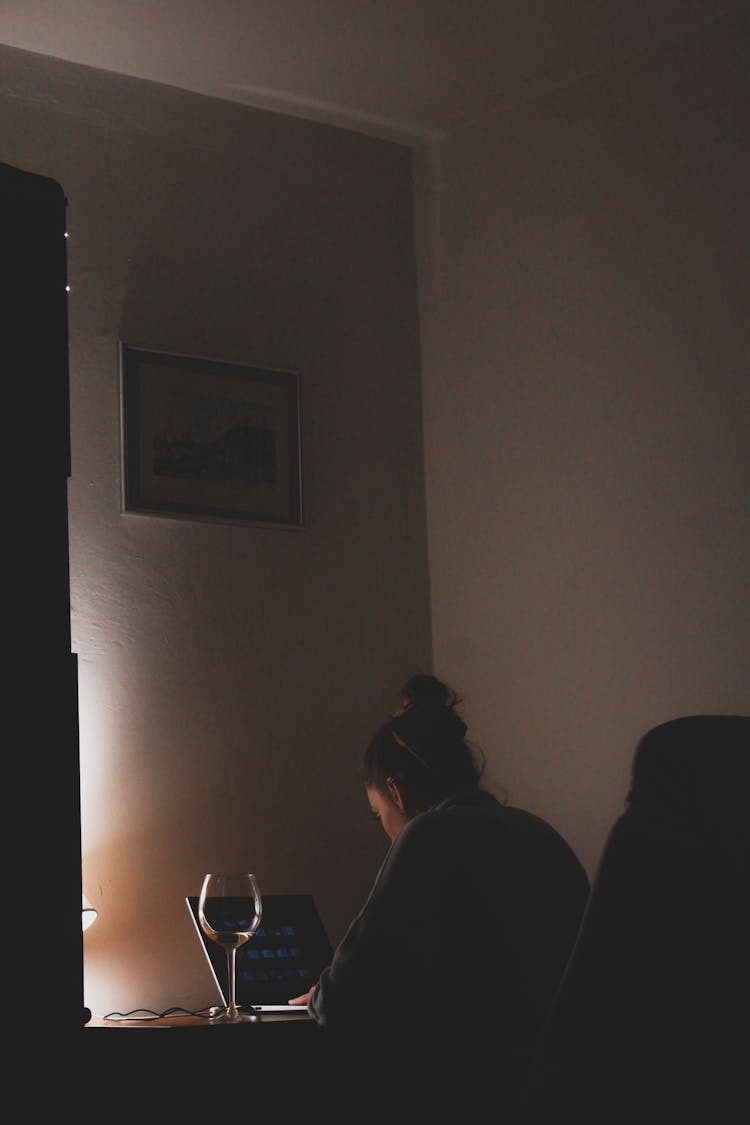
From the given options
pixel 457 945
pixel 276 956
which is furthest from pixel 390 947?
pixel 276 956

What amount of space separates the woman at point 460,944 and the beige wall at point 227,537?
0.85 metres

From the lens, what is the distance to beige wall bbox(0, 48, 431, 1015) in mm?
2984

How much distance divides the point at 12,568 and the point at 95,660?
121 centimetres

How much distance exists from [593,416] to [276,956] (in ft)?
4.50

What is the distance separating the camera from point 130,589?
10.1 ft

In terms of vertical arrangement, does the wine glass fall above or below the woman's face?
below

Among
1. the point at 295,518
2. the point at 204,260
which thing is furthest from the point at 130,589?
the point at 204,260

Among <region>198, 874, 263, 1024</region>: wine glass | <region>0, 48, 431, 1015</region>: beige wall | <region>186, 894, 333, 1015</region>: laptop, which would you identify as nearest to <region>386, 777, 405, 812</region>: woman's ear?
<region>198, 874, 263, 1024</region>: wine glass

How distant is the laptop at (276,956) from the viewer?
2680 millimetres

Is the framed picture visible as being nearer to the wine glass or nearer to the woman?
the wine glass

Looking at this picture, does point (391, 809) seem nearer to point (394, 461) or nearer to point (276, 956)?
point (276, 956)

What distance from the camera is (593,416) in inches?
→ 128

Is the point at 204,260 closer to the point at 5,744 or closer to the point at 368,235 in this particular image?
the point at 368,235

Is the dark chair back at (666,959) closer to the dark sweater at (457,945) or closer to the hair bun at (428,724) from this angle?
the dark sweater at (457,945)
